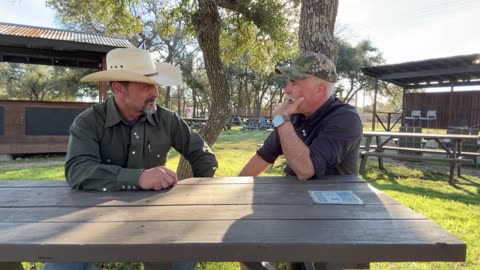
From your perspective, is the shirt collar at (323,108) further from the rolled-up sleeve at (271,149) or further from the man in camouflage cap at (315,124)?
the rolled-up sleeve at (271,149)

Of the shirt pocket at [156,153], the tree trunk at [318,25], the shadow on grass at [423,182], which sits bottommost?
the shadow on grass at [423,182]

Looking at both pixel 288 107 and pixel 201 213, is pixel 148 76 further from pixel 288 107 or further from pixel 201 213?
pixel 201 213

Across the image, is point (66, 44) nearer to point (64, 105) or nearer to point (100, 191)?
point (64, 105)

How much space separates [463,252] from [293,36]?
247 inches

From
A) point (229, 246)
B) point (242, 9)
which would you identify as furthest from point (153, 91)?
point (242, 9)

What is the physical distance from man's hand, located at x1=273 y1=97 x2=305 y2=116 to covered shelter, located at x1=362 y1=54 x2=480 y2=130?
1054 cm

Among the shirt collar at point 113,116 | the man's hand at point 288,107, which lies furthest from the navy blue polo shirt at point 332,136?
the shirt collar at point 113,116

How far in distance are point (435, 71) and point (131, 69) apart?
1221cm

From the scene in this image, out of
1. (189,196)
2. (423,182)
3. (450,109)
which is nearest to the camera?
(189,196)

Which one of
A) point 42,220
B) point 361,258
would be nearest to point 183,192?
point 42,220

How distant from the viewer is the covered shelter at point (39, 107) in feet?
32.4

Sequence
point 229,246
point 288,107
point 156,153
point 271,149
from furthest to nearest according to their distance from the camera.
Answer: point 271,149, point 156,153, point 288,107, point 229,246

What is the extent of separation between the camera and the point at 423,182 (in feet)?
22.3

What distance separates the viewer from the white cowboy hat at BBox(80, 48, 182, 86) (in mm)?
2168
